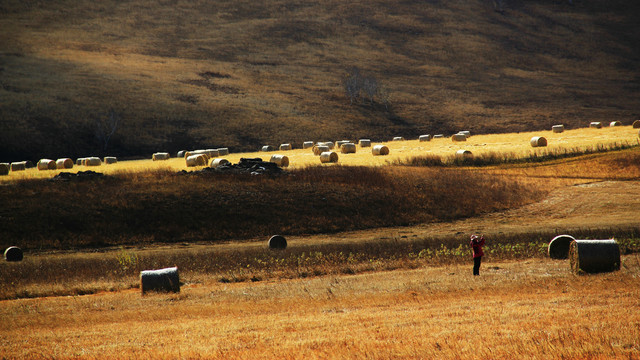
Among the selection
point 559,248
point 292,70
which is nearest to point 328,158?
point 559,248

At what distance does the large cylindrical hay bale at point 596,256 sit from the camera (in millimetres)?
18656

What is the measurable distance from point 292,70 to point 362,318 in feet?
361

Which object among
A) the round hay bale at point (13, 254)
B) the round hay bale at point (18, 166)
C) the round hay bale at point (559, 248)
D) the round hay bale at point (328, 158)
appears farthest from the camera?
the round hay bale at point (18, 166)

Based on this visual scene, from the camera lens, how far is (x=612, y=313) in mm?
12711


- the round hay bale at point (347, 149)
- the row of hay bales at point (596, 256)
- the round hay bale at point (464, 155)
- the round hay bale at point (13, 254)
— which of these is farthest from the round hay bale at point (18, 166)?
the row of hay bales at point (596, 256)

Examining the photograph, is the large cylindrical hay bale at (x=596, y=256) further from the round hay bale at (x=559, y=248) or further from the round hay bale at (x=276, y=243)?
the round hay bale at (x=276, y=243)

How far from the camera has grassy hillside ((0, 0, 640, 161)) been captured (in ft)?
285

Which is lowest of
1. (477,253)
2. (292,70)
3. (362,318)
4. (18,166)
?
(362,318)

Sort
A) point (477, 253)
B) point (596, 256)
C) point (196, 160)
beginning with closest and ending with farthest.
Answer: point (596, 256) → point (477, 253) → point (196, 160)

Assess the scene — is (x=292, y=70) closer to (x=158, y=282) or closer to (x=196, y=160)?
(x=196, y=160)

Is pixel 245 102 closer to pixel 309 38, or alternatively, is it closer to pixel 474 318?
pixel 309 38

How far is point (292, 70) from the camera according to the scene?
121812 mm

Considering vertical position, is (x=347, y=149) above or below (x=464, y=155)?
above

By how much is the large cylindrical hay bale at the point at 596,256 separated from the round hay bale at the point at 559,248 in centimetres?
366
